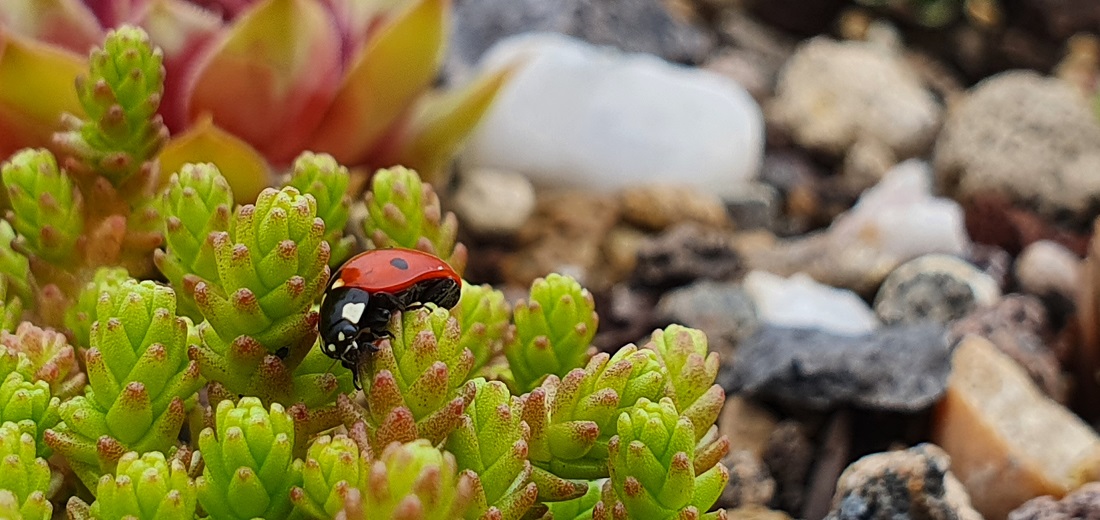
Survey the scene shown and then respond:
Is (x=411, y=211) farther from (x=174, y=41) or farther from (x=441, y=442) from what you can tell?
(x=174, y=41)

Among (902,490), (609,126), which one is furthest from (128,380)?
(609,126)

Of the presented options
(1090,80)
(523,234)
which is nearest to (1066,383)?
(523,234)

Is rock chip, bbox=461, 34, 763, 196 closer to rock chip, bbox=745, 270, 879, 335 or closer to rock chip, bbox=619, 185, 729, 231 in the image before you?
rock chip, bbox=619, 185, 729, 231

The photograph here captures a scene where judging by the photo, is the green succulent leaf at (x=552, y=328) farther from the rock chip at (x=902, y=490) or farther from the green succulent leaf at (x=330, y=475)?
the rock chip at (x=902, y=490)

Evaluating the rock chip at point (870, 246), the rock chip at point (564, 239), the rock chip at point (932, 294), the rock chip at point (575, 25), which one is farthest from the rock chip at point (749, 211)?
the rock chip at point (575, 25)

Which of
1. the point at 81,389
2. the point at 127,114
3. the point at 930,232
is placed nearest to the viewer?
the point at 81,389

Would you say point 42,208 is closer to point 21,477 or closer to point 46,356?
point 46,356
